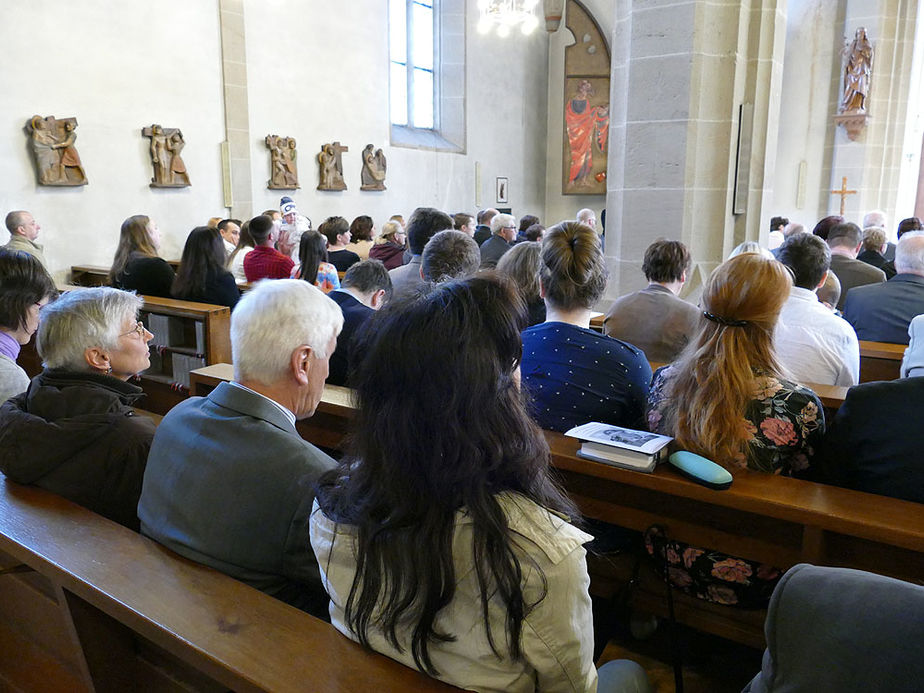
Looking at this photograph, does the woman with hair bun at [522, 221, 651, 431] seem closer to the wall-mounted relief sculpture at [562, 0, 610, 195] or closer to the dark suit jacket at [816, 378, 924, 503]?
the dark suit jacket at [816, 378, 924, 503]

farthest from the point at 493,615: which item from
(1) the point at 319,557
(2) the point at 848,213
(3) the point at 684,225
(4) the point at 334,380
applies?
(2) the point at 848,213

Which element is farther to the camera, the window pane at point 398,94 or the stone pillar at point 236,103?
the window pane at point 398,94

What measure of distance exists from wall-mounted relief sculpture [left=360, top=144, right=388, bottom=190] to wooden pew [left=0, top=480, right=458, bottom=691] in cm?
945

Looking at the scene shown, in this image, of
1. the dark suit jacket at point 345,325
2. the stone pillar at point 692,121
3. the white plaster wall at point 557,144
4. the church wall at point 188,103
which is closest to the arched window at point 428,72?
the church wall at point 188,103

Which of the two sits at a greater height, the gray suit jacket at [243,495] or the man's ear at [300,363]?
the man's ear at [300,363]

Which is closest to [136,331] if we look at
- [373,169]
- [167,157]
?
[167,157]

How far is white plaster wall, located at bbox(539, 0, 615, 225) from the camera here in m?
14.2

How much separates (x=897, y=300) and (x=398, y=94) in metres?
9.71

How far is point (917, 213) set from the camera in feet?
38.5

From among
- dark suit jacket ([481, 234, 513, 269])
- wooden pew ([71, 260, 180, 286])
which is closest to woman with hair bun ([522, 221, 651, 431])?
dark suit jacket ([481, 234, 513, 269])

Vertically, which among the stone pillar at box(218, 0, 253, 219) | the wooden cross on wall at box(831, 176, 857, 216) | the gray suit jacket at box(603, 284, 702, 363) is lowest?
the gray suit jacket at box(603, 284, 702, 363)

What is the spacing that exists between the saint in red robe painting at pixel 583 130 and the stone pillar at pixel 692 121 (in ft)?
27.2

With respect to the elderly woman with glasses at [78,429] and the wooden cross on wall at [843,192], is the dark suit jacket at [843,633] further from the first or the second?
the wooden cross on wall at [843,192]

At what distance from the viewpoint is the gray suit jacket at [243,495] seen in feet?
4.73
